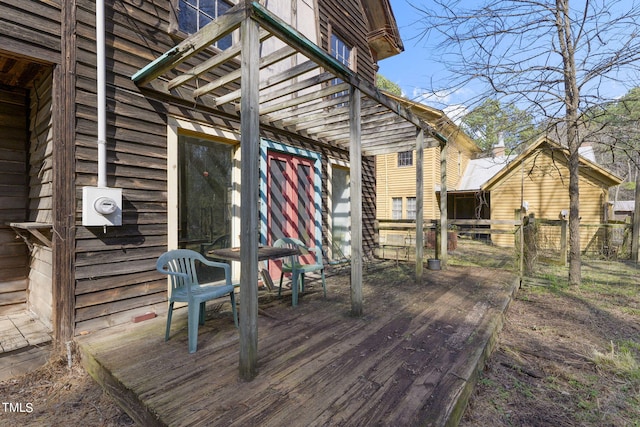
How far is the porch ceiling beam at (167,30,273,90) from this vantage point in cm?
239

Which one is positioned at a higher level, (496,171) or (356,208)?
(496,171)

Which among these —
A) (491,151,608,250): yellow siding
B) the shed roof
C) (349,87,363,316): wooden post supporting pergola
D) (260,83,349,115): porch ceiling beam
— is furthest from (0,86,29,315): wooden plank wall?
(491,151,608,250): yellow siding

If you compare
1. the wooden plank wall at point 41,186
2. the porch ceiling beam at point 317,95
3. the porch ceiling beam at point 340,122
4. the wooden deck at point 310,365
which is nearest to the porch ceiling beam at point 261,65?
the porch ceiling beam at point 317,95

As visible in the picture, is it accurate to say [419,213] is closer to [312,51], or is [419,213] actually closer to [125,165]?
[312,51]

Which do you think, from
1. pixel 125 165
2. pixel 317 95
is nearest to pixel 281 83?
pixel 317 95

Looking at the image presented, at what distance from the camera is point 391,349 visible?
94.4 inches

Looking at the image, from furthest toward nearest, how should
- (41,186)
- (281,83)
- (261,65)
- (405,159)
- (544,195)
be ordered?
(405,159), (544,195), (281,83), (41,186), (261,65)

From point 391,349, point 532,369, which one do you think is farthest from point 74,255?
point 532,369

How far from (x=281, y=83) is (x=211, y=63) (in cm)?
121

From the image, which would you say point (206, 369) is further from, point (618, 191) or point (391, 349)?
point (618, 191)

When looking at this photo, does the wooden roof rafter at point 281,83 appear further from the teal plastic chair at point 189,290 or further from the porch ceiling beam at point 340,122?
the teal plastic chair at point 189,290

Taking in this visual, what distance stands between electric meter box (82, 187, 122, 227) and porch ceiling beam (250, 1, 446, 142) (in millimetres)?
2080

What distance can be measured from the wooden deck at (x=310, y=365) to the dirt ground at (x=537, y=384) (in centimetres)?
16

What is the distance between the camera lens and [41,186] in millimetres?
2984
